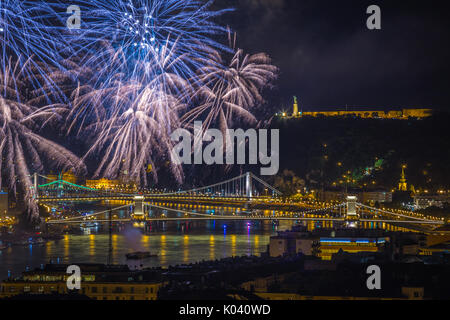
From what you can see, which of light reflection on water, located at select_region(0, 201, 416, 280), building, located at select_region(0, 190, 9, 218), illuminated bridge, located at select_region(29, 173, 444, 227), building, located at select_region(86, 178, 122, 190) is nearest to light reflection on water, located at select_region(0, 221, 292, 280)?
light reflection on water, located at select_region(0, 201, 416, 280)

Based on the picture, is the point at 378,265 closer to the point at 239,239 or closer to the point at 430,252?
the point at 430,252

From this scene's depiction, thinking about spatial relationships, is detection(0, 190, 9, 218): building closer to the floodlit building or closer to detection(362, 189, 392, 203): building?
the floodlit building

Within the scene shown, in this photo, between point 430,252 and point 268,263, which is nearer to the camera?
point 268,263

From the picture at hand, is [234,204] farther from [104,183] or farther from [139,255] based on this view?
[139,255]

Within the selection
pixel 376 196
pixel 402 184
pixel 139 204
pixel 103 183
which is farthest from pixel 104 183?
pixel 402 184

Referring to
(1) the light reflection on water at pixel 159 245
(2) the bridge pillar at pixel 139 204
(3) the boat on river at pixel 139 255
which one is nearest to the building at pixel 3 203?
(1) the light reflection on water at pixel 159 245

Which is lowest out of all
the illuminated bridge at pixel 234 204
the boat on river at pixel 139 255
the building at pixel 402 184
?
the boat on river at pixel 139 255

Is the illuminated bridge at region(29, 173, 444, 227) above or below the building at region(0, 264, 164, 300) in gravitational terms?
above

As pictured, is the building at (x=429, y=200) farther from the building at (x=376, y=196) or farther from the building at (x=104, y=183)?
the building at (x=104, y=183)
